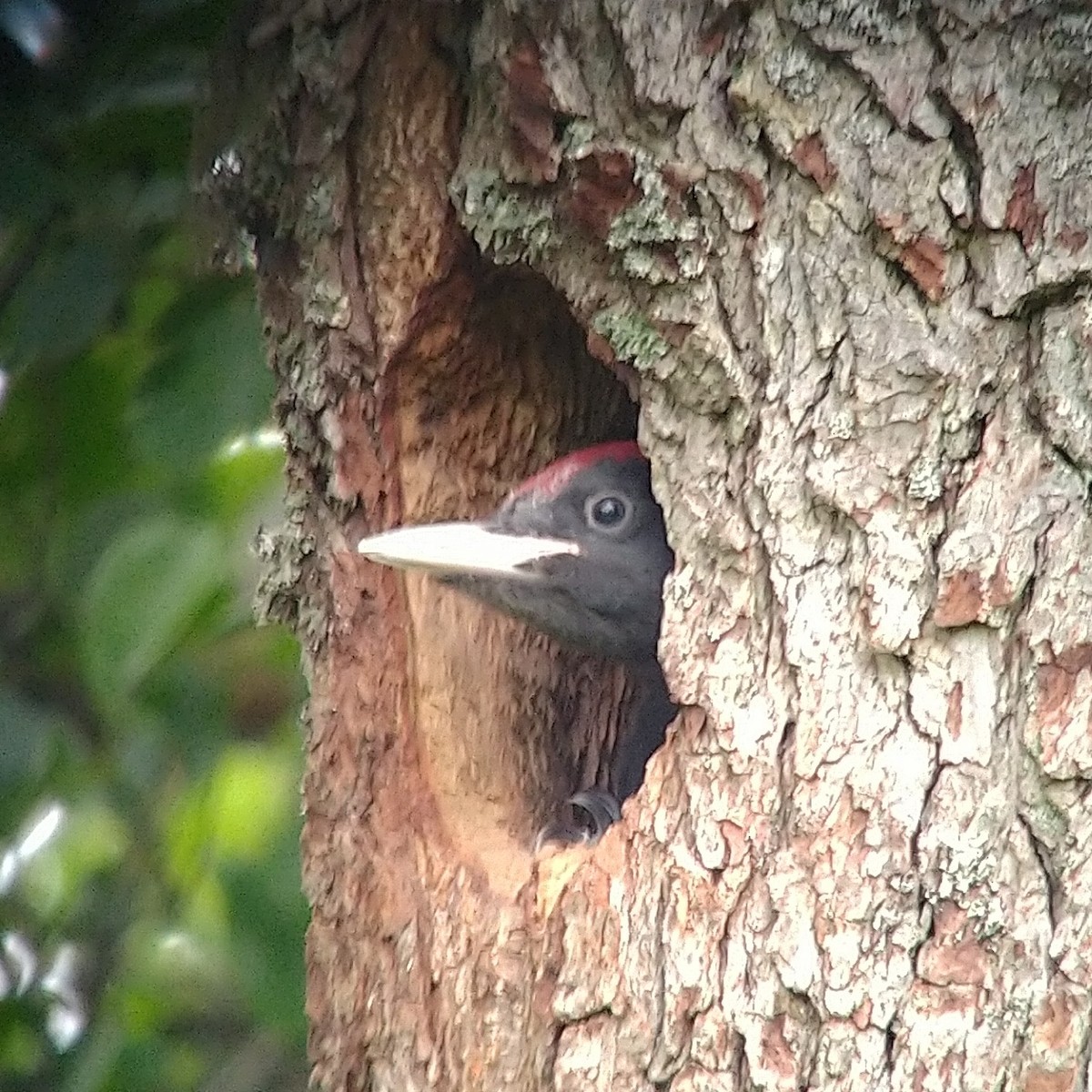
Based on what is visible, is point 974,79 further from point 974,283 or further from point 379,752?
point 379,752

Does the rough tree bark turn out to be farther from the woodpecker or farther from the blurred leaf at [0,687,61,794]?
the blurred leaf at [0,687,61,794]

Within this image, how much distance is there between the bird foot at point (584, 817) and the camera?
2.80 metres

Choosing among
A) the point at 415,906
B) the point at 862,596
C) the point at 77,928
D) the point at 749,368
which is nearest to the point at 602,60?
the point at 749,368

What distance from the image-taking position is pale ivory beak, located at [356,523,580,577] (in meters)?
2.53

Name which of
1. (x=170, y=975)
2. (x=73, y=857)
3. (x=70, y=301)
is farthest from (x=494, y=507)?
(x=73, y=857)

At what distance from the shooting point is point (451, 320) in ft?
8.97

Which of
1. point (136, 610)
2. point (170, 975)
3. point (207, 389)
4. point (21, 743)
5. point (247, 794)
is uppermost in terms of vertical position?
point (207, 389)

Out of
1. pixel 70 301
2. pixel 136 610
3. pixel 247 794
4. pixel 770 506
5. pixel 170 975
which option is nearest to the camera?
pixel 770 506

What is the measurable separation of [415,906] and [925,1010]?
0.77 m

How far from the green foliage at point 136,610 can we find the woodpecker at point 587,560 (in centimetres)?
48

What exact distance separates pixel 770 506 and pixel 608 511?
67 centimetres

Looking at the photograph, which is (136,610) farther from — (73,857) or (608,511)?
(73,857)

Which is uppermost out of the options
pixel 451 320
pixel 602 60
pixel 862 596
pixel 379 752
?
pixel 602 60

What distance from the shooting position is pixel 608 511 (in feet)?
9.37
